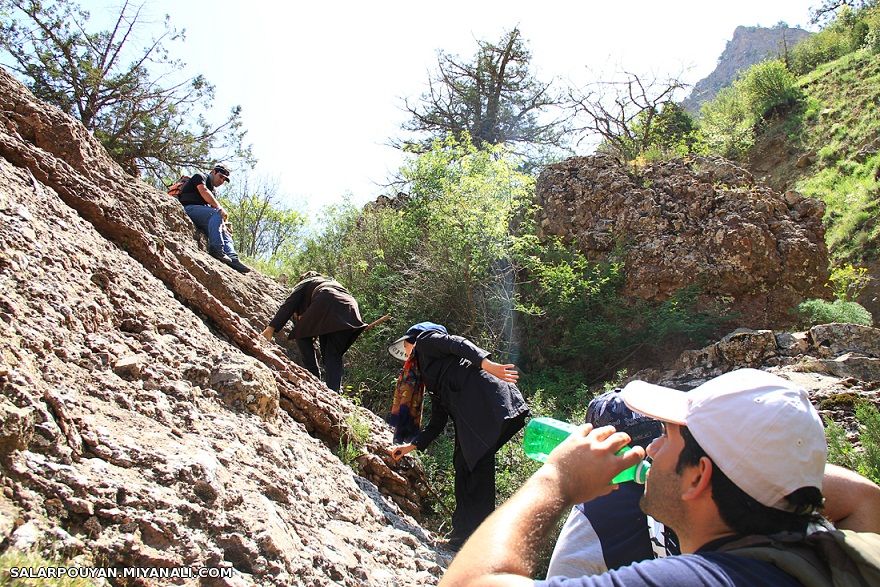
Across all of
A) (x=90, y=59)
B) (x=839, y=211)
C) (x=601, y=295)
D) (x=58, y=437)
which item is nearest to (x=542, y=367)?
(x=601, y=295)

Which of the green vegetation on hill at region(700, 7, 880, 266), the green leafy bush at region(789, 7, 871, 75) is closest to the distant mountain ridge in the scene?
the green leafy bush at region(789, 7, 871, 75)

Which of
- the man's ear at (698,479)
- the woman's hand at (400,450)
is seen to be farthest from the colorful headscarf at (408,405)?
the man's ear at (698,479)

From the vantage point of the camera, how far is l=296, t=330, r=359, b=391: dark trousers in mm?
6250

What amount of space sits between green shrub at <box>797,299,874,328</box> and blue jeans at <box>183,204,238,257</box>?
782 cm

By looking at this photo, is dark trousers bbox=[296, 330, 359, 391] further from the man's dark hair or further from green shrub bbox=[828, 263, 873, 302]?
green shrub bbox=[828, 263, 873, 302]

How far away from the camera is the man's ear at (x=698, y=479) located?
1.35 m

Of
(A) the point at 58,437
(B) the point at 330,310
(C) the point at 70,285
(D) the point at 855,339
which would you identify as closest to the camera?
(A) the point at 58,437

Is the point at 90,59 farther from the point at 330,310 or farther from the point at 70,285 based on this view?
the point at 70,285

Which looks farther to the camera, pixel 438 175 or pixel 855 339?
pixel 438 175

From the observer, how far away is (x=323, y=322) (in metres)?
6.20

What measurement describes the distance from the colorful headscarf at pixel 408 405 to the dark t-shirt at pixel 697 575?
4.05 m

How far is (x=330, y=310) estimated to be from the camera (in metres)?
6.23

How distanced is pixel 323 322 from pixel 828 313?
279 inches

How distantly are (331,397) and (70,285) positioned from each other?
2.37 metres
